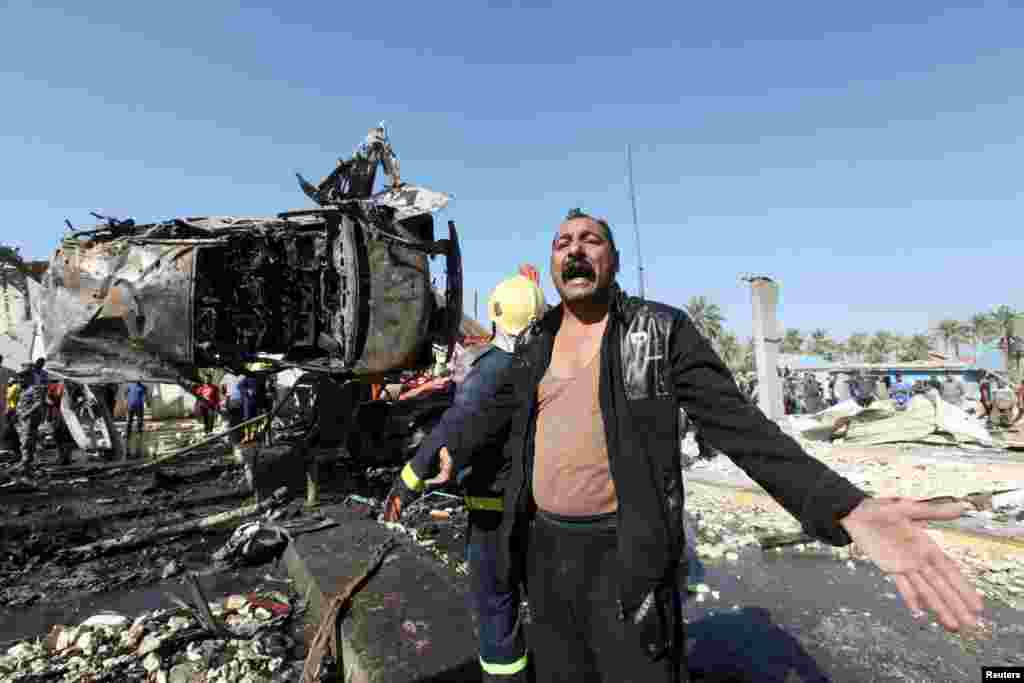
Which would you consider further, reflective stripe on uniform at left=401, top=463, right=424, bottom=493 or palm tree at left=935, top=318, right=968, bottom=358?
palm tree at left=935, top=318, right=968, bottom=358

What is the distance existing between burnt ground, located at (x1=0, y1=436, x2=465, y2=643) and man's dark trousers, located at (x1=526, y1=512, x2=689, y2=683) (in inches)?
120

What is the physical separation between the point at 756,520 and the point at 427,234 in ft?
17.3

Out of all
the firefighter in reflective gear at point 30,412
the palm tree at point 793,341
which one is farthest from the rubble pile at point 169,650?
the palm tree at point 793,341

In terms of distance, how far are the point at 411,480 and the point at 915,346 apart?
8633 centimetres

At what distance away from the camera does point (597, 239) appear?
1831mm

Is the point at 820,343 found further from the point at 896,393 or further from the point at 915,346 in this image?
the point at 896,393

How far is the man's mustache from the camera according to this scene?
182cm

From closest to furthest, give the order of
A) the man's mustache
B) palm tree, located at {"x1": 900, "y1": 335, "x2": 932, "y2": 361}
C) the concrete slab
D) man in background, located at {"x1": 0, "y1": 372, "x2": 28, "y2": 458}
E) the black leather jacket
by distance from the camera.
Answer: the black leather jacket
the man's mustache
the concrete slab
man in background, located at {"x1": 0, "y1": 372, "x2": 28, "y2": 458}
palm tree, located at {"x1": 900, "y1": 335, "x2": 932, "y2": 361}

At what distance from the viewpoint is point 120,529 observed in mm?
6008

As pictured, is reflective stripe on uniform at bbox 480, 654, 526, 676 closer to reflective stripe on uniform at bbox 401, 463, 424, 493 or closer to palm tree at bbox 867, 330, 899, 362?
reflective stripe on uniform at bbox 401, 463, 424, 493

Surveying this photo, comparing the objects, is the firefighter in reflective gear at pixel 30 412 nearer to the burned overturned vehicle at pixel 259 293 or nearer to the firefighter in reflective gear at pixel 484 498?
the burned overturned vehicle at pixel 259 293

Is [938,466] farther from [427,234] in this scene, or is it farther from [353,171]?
[353,171]

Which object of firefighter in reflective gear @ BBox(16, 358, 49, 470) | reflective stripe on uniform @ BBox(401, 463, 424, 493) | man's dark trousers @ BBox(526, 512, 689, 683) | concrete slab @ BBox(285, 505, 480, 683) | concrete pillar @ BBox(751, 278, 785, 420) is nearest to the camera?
man's dark trousers @ BBox(526, 512, 689, 683)

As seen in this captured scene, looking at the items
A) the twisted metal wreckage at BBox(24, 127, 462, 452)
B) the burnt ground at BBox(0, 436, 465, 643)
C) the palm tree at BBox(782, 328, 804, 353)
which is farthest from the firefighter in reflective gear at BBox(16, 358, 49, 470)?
the palm tree at BBox(782, 328, 804, 353)
